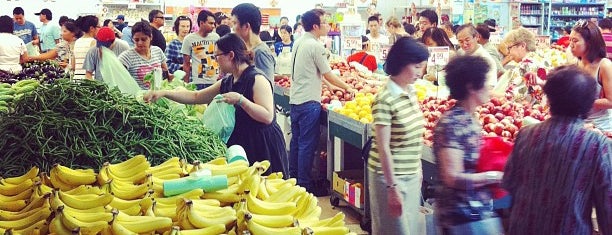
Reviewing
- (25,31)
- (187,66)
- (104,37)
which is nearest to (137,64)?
(104,37)

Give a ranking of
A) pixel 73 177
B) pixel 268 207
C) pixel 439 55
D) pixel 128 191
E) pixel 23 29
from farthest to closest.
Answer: pixel 23 29, pixel 439 55, pixel 73 177, pixel 128 191, pixel 268 207

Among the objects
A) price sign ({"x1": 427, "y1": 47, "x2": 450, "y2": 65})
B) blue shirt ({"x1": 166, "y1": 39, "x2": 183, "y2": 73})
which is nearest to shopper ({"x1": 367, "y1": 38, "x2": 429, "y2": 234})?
price sign ({"x1": 427, "y1": 47, "x2": 450, "y2": 65})

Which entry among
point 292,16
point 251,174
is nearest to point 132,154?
point 251,174

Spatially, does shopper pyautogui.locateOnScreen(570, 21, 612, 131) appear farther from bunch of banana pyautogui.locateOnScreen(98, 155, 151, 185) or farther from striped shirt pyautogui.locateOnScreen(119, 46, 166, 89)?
bunch of banana pyautogui.locateOnScreen(98, 155, 151, 185)

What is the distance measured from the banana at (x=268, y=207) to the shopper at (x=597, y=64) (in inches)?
135

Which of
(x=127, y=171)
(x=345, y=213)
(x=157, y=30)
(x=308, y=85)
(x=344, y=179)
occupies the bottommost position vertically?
(x=345, y=213)

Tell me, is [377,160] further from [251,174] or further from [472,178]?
[251,174]

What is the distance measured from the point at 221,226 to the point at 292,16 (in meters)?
18.7

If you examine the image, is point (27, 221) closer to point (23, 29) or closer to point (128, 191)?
point (128, 191)

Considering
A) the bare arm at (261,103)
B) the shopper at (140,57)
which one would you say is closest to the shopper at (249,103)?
the bare arm at (261,103)

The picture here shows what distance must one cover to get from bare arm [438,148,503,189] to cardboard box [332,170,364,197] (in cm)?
328

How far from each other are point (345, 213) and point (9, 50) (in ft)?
17.6

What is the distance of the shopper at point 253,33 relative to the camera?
231 inches

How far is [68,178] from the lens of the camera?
9.61 ft
